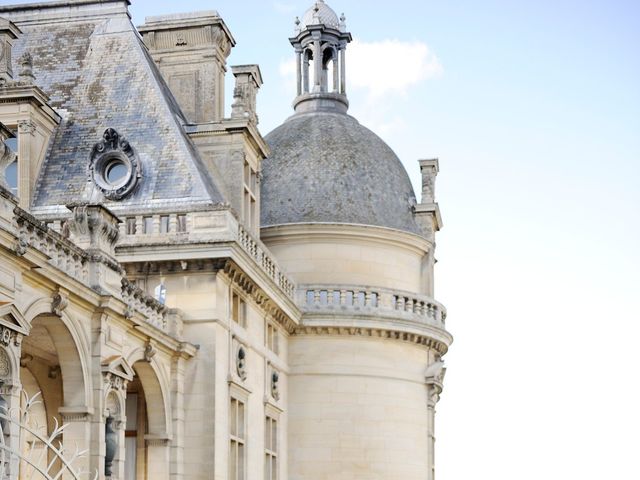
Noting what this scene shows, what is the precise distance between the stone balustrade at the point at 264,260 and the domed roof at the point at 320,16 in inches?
453

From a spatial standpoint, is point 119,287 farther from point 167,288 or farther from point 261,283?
point 261,283

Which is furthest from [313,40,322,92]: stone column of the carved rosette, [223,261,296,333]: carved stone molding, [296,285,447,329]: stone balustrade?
the carved rosette

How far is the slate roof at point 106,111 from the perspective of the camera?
32.2m

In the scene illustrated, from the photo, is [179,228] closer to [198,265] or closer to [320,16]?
[198,265]

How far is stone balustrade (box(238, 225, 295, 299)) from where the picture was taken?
3206cm

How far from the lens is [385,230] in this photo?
41469mm

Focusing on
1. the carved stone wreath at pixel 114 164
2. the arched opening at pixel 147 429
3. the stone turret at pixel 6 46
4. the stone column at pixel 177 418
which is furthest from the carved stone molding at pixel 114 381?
the stone turret at pixel 6 46

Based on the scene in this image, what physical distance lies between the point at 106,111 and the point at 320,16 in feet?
47.3

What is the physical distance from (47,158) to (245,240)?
5436 millimetres

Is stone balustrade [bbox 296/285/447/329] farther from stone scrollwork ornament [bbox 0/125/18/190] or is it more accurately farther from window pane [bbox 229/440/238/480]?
stone scrollwork ornament [bbox 0/125/18/190]

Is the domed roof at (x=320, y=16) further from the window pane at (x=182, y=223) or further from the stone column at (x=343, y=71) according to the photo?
the window pane at (x=182, y=223)

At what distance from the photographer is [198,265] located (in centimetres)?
3064

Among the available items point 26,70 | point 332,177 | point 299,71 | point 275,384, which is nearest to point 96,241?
point 26,70

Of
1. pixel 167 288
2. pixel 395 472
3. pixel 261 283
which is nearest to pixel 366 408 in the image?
pixel 395 472
